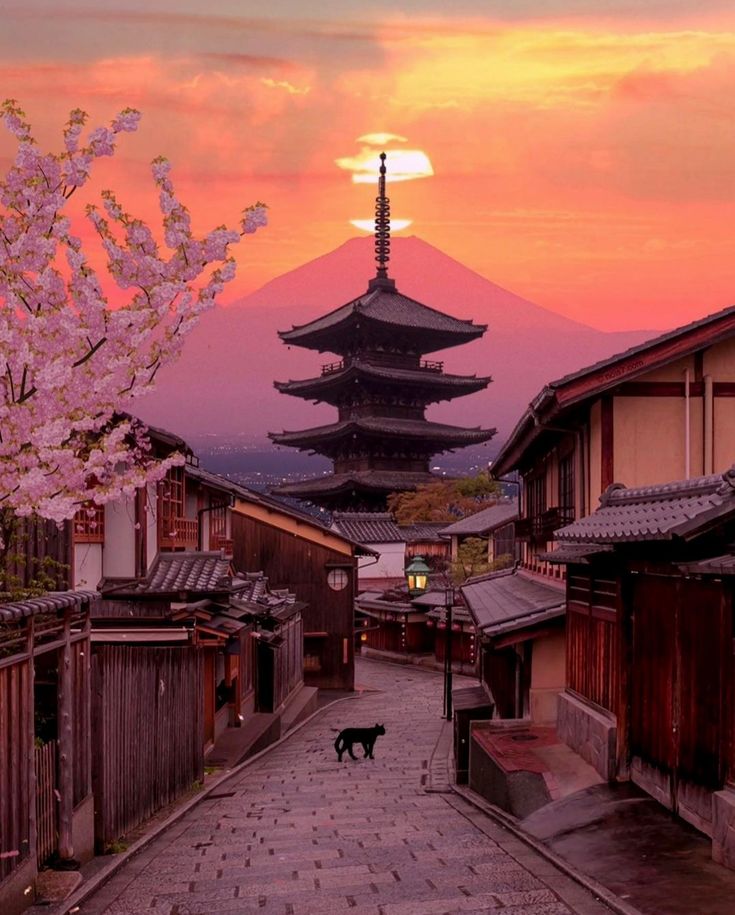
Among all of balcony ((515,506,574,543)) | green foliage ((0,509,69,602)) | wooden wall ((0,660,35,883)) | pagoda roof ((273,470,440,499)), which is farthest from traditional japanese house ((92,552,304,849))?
pagoda roof ((273,470,440,499))

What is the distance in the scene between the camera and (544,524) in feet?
73.7

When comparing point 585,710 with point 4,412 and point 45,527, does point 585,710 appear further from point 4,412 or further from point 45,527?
point 4,412

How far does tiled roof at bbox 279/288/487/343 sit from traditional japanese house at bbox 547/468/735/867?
5166cm

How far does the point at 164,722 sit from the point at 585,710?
6.31 metres

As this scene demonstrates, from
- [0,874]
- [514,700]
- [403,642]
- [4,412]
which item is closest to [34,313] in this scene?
[4,412]

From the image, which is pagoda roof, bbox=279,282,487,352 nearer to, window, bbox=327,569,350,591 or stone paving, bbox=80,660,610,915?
window, bbox=327,569,350,591

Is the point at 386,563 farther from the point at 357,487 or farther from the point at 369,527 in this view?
the point at 357,487

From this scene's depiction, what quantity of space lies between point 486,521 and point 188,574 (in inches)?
1344

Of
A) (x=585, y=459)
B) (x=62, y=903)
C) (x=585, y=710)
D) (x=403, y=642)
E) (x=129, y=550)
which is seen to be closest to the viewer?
(x=62, y=903)

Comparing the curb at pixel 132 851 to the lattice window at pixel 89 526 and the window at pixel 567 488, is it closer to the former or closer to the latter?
the lattice window at pixel 89 526

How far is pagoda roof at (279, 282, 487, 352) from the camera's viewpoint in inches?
2635

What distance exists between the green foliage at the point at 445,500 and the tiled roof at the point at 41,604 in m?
53.1

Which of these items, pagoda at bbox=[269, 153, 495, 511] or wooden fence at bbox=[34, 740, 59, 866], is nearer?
wooden fence at bbox=[34, 740, 59, 866]

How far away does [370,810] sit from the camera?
15.0 meters
